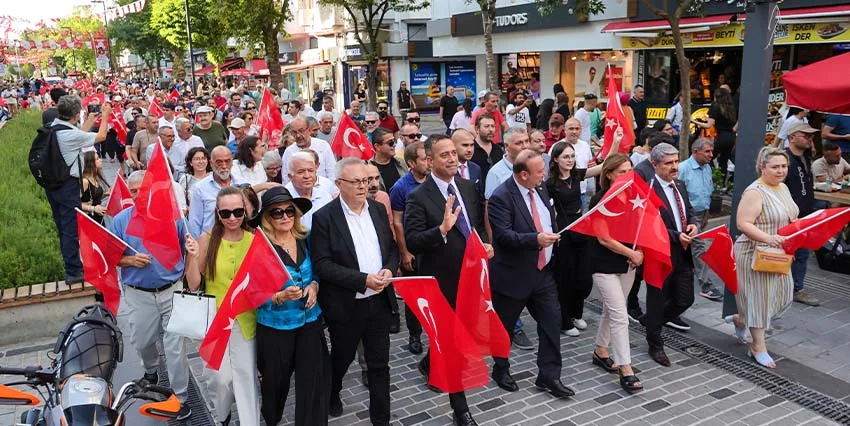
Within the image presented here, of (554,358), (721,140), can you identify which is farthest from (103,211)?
(721,140)

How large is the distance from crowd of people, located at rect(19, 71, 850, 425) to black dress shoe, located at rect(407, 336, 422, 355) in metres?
0.02

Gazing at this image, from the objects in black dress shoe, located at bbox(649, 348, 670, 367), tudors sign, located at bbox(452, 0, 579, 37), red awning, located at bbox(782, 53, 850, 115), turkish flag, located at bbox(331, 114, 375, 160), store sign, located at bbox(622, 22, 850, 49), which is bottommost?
black dress shoe, located at bbox(649, 348, 670, 367)

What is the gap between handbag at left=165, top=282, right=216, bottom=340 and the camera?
4.52 meters

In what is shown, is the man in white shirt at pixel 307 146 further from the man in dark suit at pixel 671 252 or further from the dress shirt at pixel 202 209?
the man in dark suit at pixel 671 252

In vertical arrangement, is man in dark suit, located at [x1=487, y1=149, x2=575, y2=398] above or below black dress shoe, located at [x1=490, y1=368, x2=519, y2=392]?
above

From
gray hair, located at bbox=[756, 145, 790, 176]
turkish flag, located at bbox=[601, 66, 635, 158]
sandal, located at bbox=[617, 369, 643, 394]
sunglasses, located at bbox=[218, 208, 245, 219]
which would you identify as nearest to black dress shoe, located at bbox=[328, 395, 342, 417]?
sunglasses, located at bbox=[218, 208, 245, 219]

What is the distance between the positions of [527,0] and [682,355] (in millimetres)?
19370

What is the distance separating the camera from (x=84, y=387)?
10.7ft

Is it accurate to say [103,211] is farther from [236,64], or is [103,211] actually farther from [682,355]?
[236,64]

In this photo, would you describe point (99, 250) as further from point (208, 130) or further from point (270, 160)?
point (208, 130)

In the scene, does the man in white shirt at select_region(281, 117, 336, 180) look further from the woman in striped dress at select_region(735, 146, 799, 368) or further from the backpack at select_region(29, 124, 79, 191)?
the woman in striped dress at select_region(735, 146, 799, 368)

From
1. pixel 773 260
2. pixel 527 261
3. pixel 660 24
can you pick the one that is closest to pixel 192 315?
pixel 527 261

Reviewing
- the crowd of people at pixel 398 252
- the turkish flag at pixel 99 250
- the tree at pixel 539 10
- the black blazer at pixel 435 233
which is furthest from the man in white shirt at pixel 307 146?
the tree at pixel 539 10

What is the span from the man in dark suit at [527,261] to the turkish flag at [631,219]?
15.0 inches
